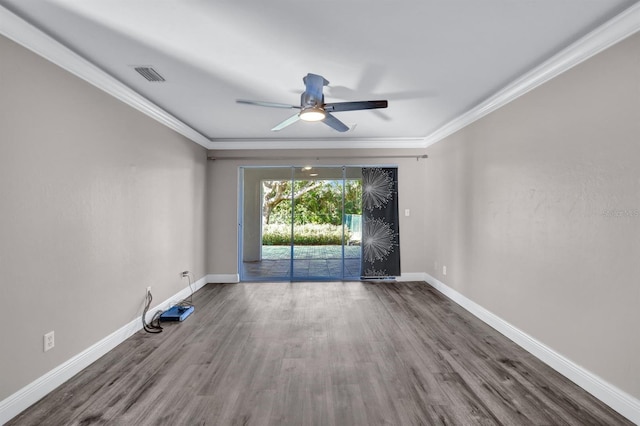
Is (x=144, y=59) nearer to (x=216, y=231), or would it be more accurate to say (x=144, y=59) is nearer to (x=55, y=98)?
(x=55, y=98)

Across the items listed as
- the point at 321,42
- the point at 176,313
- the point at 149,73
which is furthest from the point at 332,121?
the point at 176,313

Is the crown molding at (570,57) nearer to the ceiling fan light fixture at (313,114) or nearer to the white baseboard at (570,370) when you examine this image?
the ceiling fan light fixture at (313,114)

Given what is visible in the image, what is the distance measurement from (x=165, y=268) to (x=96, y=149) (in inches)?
68.9

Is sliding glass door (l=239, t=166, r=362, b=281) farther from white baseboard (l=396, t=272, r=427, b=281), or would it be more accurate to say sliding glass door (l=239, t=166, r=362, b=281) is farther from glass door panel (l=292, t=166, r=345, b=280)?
white baseboard (l=396, t=272, r=427, b=281)

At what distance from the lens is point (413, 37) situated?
2082 mm

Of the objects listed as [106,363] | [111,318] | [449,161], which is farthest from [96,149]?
[449,161]

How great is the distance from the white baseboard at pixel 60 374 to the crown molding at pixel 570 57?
4.46 meters

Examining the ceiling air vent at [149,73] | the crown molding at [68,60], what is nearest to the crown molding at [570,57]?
the ceiling air vent at [149,73]

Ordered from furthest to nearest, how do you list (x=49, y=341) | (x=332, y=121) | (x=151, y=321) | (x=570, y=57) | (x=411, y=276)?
(x=411, y=276)
(x=151, y=321)
(x=332, y=121)
(x=570, y=57)
(x=49, y=341)

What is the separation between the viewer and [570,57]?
7.29ft

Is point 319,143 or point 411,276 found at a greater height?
point 319,143

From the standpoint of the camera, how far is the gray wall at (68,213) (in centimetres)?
186

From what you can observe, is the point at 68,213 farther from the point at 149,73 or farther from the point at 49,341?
the point at 149,73

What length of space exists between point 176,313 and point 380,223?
3444mm
